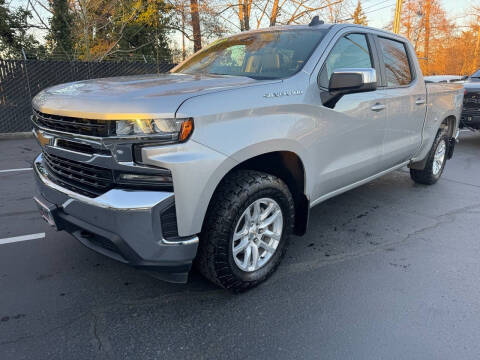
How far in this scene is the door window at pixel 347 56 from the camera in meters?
2.92

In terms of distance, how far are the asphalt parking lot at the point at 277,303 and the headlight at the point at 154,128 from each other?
1.21 meters

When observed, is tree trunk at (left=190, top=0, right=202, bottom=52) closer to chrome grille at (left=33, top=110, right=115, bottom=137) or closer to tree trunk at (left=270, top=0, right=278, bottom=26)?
tree trunk at (left=270, top=0, right=278, bottom=26)

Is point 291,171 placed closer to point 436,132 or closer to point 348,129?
point 348,129

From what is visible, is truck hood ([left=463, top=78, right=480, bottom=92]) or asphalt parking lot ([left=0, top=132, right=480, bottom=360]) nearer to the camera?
asphalt parking lot ([left=0, top=132, right=480, bottom=360])

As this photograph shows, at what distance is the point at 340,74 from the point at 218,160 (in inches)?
50.8

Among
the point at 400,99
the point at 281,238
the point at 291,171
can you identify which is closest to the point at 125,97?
the point at 291,171

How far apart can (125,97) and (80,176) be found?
58 cm

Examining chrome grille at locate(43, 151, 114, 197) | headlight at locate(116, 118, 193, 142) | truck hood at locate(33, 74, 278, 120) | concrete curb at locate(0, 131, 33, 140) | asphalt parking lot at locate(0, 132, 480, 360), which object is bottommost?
asphalt parking lot at locate(0, 132, 480, 360)

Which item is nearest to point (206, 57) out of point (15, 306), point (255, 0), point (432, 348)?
point (15, 306)

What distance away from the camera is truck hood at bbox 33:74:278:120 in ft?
6.33

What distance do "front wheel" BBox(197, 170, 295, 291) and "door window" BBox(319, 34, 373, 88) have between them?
1.02 m

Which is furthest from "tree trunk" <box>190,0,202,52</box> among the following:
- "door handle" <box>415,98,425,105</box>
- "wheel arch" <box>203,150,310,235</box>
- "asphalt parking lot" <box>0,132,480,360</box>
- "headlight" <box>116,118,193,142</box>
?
"headlight" <box>116,118,193,142</box>

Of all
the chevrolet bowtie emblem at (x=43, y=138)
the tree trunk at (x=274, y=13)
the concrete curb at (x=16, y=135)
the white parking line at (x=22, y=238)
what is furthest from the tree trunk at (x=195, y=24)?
the chevrolet bowtie emblem at (x=43, y=138)

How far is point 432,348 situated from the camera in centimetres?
212
